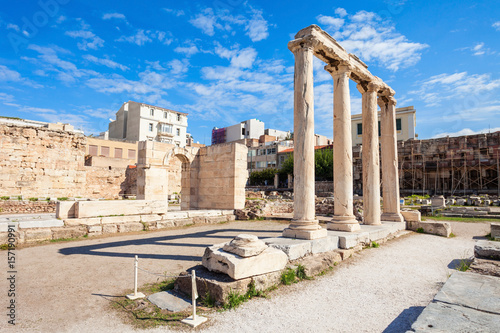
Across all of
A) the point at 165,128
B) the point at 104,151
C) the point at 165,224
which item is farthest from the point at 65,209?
the point at 165,128

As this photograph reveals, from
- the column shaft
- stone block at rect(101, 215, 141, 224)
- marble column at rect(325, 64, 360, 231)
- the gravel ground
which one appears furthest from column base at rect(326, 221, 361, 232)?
stone block at rect(101, 215, 141, 224)

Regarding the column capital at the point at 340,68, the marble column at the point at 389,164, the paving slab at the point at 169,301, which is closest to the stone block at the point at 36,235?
the paving slab at the point at 169,301

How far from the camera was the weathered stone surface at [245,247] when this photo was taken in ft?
15.4

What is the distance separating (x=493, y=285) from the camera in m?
3.64

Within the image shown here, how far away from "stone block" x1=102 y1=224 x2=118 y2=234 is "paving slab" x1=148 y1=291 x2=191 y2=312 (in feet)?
21.4

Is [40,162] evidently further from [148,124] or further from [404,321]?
[148,124]

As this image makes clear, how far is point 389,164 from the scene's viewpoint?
11.7 m

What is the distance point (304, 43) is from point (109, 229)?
29.3 ft

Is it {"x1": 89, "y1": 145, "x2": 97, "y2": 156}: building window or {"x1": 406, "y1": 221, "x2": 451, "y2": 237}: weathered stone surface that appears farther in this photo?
{"x1": 89, "y1": 145, "x2": 97, "y2": 156}: building window

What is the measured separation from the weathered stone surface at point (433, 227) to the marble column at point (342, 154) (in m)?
4.19

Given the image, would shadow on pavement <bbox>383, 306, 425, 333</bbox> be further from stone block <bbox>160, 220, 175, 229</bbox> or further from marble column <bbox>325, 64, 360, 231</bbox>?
stone block <bbox>160, 220, 175, 229</bbox>

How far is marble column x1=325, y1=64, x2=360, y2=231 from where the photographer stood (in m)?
8.61

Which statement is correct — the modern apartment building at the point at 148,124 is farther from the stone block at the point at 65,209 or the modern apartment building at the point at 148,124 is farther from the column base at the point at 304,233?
the column base at the point at 304,233

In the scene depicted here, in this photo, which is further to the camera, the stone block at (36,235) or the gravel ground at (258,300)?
the stone block at (36,235)
